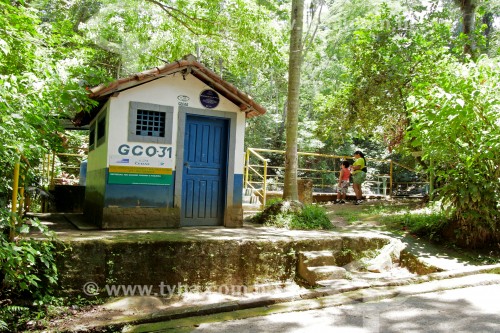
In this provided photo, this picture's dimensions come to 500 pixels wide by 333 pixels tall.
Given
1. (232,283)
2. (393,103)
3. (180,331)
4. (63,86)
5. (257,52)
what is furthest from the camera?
(393,103)

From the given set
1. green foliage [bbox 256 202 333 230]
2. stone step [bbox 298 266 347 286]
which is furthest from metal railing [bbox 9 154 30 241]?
green foliage [bbox 256 202 333 230]

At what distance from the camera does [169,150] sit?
7.92 meters

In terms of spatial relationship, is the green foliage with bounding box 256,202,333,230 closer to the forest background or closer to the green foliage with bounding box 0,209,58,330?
the forest background

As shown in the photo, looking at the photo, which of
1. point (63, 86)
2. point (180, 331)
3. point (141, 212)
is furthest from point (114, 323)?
point (63, 86)

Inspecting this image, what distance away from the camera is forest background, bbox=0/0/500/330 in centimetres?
537

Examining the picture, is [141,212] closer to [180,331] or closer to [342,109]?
[180,331]

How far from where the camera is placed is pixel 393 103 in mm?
12625

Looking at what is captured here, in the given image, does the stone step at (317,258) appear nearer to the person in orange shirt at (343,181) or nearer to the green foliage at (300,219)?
the green foliage at (300,219)

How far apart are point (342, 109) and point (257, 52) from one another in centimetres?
409

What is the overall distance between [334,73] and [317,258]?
66.0 feet

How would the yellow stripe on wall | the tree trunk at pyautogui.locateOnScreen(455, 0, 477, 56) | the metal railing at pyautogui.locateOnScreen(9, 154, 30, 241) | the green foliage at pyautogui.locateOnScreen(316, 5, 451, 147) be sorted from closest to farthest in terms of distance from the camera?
the metal railing at pyautogui.locateOnScreen(9, 154, 30, 241)
the yellow stripe on wall
the tree trunk at pyautogui.locateOnScreen(455, 0, 477, 56)
the green foliage at pyautogui.locateOnScreen(316, 5, 451, 147)

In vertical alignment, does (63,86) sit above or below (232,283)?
above

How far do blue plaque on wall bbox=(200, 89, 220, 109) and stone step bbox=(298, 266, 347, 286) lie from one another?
4.07 meters

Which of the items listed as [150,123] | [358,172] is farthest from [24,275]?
[358,172]
